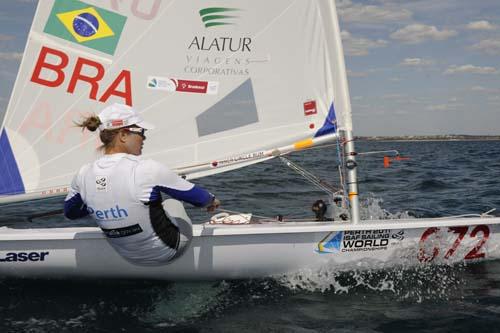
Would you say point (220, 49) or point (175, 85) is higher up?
point (220, 49)

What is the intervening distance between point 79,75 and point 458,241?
395cm

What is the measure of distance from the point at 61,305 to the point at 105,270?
17.9 inches

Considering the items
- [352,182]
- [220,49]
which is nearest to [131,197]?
[220,49]

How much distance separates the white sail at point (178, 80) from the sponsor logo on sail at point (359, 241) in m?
0.98

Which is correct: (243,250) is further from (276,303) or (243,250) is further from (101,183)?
(101,183)

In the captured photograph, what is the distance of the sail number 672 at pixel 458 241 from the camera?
4656 mm

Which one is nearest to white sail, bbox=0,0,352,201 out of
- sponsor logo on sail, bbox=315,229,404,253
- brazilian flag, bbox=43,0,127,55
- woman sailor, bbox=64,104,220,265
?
brazilian flag, bbox=43,0,127,55

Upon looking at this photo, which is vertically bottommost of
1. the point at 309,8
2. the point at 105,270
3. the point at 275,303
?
the point at 275,303

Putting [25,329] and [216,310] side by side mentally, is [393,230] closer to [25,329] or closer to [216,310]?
[216,310]

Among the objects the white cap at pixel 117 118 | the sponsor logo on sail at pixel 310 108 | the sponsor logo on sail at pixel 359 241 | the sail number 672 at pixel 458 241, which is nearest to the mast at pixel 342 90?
the sponsor logo on sail at pixel 310 108

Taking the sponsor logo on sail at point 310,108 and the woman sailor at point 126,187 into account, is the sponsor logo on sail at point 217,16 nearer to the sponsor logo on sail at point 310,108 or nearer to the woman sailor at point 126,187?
the sponsor logo on sail at point 310,108

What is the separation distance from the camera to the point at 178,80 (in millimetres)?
4867

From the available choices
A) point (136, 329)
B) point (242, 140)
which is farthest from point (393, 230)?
point (136, 329)

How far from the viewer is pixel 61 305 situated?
416 centimetres
